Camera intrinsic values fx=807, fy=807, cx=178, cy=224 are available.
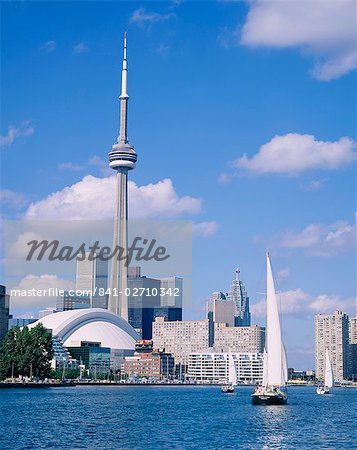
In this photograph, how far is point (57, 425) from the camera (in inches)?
2702

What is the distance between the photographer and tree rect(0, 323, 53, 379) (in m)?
158

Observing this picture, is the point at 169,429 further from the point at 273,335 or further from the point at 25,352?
the point at 25,352

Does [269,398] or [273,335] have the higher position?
[273,335]

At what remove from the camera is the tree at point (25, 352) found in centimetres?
15775

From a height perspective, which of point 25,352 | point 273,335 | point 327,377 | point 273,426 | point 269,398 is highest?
point 25,352

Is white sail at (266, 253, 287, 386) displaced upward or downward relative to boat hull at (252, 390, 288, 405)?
upward

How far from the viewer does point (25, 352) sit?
158250 mm

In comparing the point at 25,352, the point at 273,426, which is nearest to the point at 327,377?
the point at 25,352

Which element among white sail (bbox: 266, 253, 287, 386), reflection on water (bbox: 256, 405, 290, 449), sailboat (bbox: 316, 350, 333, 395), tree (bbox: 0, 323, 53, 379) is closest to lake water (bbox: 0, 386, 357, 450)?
reflection on water (bbox: 256, 405, 290, 449)

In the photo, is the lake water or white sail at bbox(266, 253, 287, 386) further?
white sail at bbox(266, 253, 287, 386)

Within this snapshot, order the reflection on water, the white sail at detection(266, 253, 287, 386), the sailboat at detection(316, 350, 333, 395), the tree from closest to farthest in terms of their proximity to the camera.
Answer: the reflection on water < the white sail at detection(266, 253, 287, 386) < the tree < the sailboat at detection(316, 350, 333, 395)

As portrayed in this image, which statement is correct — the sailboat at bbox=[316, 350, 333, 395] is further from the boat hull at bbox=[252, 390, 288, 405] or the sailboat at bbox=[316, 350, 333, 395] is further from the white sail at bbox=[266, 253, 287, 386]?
the white sail at bbox=[266, 253, 287, 386]

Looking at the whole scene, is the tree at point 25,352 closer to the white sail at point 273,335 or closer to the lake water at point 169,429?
the lake water at point 169,429

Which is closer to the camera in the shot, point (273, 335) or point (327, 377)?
point (273, 335)
